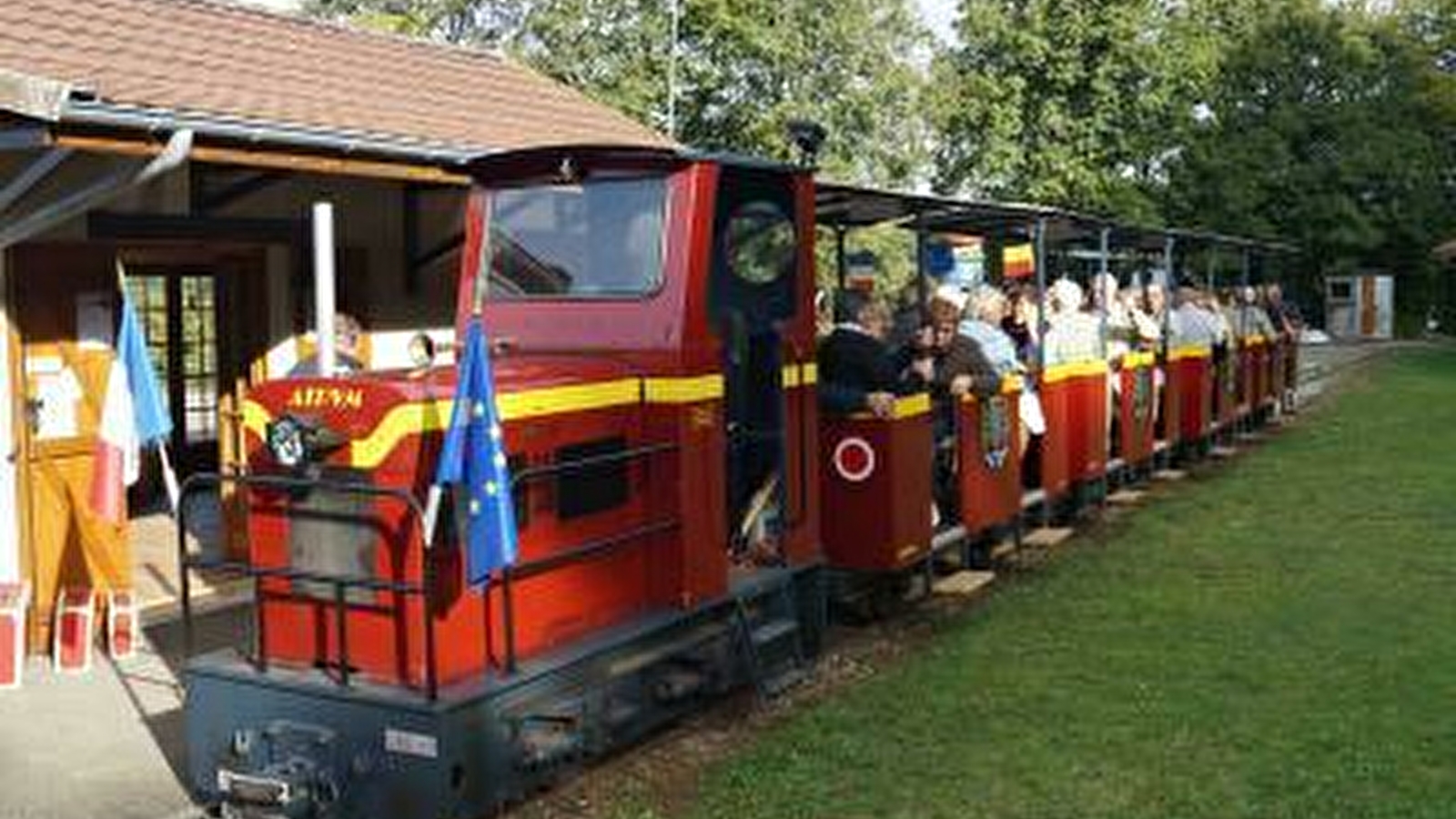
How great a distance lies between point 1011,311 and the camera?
42.8ft

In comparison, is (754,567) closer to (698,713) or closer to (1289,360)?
(698,713)

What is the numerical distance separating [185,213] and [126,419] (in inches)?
86.1

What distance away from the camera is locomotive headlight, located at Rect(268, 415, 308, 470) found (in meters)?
5.89

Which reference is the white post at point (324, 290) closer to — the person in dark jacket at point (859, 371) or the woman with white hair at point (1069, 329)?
the person in dark jacket at point (859, 371)

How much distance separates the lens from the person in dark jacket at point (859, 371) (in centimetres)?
918

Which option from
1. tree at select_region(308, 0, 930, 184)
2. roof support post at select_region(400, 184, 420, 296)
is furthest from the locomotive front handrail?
tree at select_region(308, 0, 930, 184)

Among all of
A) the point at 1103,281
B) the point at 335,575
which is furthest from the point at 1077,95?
the point at 335,575

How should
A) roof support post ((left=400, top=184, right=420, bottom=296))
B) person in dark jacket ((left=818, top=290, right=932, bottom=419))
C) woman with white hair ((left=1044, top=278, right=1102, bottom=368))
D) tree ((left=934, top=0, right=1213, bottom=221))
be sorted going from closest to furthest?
person in dark jacket ((left=818, top=290, right=932, bottom=419)) → roof support post ((left=400, top=184, right=420, bottom=296)) → woman with white hair ((left=1044, top=278, right=1102, bottom=368)) → tree ((left=934, top=0, right=1213, bottom=221))

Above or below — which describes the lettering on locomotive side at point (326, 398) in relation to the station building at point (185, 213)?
below

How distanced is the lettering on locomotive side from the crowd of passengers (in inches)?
148

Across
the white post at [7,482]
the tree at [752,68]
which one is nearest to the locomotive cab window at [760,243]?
the white post at [7,482]

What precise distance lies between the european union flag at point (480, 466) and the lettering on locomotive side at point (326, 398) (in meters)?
0.44

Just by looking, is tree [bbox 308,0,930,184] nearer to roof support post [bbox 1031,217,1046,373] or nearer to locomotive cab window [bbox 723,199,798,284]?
roof support post [bbox 1031,217,1046,373]

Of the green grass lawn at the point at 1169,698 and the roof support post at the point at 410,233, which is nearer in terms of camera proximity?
the green grass lawn at the point at 1169,698
